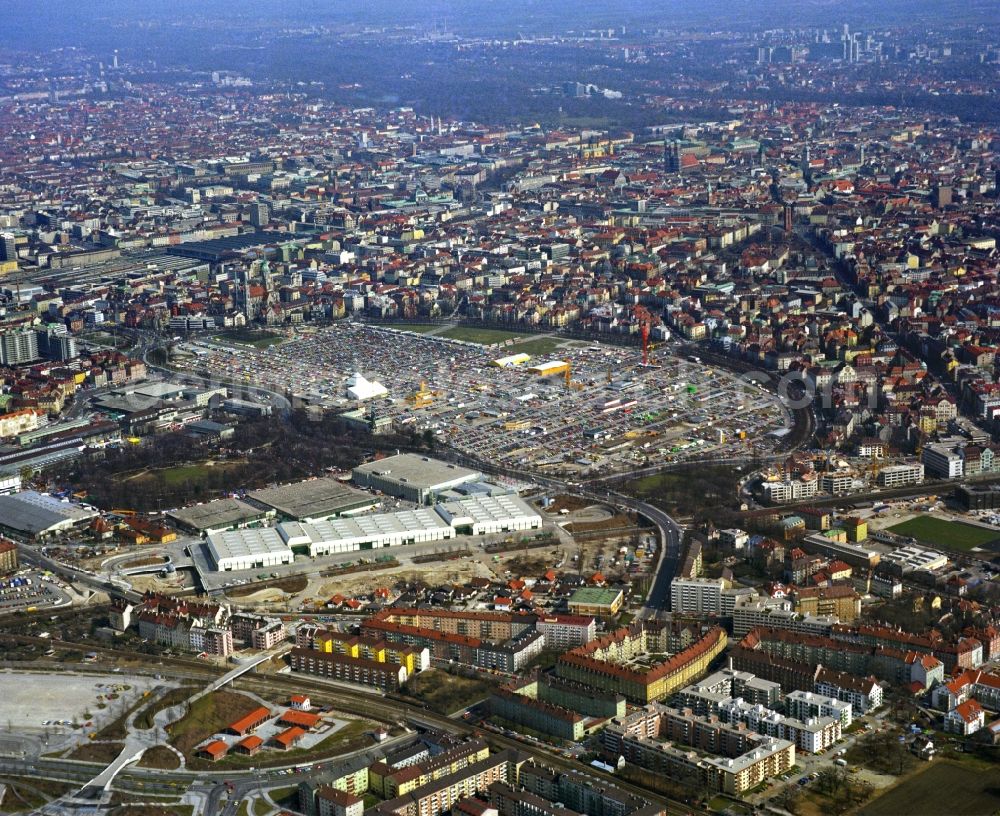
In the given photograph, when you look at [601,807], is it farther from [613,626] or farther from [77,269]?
[77,269]

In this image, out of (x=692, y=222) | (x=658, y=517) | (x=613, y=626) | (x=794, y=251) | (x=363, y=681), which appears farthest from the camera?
(x=692, y=222)

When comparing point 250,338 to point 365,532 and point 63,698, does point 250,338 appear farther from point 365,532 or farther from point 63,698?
point 63,698

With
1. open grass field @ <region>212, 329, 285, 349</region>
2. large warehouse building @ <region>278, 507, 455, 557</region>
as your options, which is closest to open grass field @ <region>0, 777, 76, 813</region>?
large warehouse building @ <region>278, 507, 455, 557</region>

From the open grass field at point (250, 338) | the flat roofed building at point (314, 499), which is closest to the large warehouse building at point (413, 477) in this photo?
the flat roofed building at point (314, 499)

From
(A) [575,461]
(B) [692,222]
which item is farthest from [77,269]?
(A) [575,461]

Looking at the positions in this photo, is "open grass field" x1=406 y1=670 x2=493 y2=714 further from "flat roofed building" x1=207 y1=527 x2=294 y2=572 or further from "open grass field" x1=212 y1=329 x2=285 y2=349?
"open grass field" x1=212 y1=329 x2=285 y2=349
